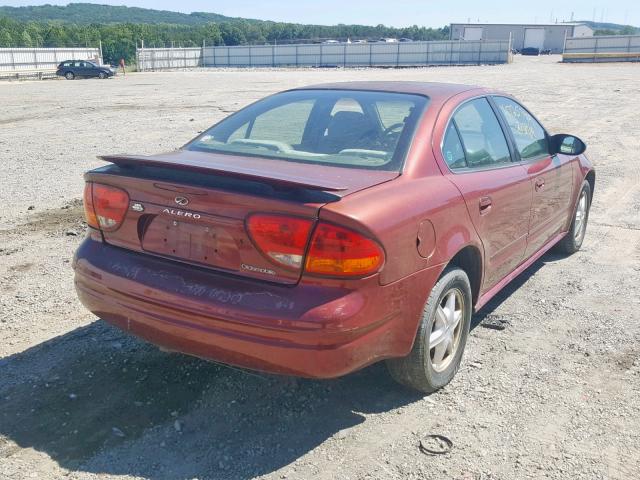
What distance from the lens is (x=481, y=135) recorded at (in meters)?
4.20

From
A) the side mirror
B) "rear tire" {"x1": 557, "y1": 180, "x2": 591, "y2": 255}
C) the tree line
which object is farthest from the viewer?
the tree line

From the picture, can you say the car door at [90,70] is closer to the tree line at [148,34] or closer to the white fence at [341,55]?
the white fence at [341,55]

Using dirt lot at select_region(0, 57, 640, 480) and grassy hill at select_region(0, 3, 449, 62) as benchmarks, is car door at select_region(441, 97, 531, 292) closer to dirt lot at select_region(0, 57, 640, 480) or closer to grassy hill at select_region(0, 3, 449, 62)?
dirt lot at select_region(0, 57, 640, 480)

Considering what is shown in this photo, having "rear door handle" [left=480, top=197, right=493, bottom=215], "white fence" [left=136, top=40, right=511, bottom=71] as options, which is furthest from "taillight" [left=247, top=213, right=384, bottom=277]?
"white fence" [left=136, top=40, right=511, bottom=71]

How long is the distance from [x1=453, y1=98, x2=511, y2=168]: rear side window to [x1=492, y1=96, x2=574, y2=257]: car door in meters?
0.19

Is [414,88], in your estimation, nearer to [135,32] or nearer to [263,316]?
[263,316]

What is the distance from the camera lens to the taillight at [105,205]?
3.35 m

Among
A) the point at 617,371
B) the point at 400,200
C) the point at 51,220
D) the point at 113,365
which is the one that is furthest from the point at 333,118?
the point at 51,220

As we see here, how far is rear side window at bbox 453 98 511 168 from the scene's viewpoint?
3969mm

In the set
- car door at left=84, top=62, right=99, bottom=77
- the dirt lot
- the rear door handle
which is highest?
the rear door handle

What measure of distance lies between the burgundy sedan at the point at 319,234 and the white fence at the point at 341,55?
5781 cm

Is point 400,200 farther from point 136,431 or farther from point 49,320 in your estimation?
point 49,320

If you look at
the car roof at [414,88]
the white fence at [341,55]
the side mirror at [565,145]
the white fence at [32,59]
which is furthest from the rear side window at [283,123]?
the white fence at [341,55]

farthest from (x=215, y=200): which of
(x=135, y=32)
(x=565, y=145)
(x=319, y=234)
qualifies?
(x=135, y=32)
